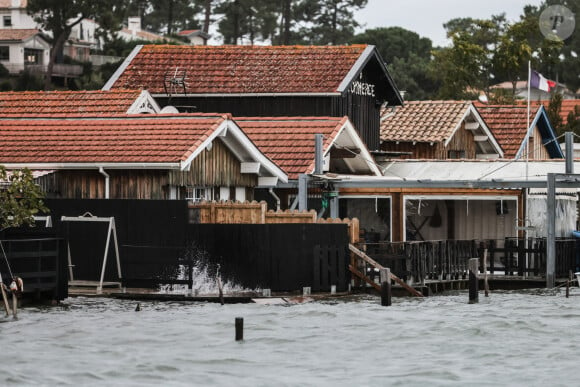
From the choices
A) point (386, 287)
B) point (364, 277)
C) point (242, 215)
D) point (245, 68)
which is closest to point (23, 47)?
point (245, 68)

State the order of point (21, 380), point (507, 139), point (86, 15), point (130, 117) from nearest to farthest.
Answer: point (21, 380) < point (130, 117) < point (507, 139) < point (86, 15)

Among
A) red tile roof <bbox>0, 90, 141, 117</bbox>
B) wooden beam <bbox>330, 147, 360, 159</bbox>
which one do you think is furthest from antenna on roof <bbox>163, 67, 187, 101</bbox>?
wooden beam <bbox>330, 147, 360, 159</bbox>

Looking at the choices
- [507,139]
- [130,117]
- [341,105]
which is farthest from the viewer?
[507,139]

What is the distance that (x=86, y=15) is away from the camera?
102125 millimetres

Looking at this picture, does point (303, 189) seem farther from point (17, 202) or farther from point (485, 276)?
point (17, 202)

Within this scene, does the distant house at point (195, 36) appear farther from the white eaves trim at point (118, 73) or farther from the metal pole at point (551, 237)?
the metal pole at point (551, 237)

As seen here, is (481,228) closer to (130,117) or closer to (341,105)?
(341,105)

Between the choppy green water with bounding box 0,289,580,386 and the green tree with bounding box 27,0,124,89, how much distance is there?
67.5 meters

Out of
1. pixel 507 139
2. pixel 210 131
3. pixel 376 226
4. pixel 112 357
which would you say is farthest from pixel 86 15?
pixel 112 357

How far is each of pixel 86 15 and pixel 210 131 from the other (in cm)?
6433

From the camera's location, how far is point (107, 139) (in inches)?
1582

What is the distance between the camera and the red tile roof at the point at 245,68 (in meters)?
53.3

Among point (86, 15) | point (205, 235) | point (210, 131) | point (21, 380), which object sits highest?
point (86, 15)

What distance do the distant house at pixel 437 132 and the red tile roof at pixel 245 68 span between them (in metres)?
4.82
